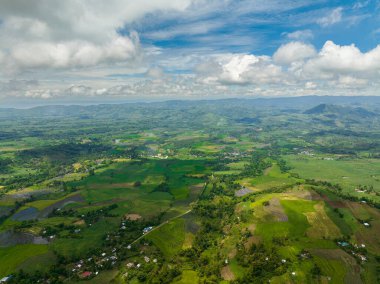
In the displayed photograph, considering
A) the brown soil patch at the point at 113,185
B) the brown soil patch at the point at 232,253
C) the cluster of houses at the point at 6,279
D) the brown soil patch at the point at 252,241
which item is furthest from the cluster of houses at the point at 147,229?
the brown soil patch at the point at 113,185

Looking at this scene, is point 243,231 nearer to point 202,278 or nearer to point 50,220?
point 202,278

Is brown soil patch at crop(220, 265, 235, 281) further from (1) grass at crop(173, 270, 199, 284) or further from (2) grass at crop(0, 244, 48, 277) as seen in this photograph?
(2) grass at crop(0, 244, 48, 277)

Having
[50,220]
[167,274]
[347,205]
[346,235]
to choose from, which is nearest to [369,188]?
[347,205]

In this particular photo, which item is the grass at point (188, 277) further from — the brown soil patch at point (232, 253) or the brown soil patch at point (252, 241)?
the brown soil patch at point (252, 241)

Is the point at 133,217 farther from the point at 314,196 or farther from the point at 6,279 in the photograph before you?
the point at 314,196

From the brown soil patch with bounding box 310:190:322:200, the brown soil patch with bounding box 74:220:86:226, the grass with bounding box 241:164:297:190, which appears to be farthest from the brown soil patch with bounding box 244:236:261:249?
the grass with bounding box 241:164:297:190

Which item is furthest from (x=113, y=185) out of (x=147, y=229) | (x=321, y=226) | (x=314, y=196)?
(x=321, y=226)

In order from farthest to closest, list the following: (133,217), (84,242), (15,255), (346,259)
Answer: (133,217), (84,242), (15,255), (346,259)

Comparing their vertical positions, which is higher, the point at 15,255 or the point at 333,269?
the point at 15,255
